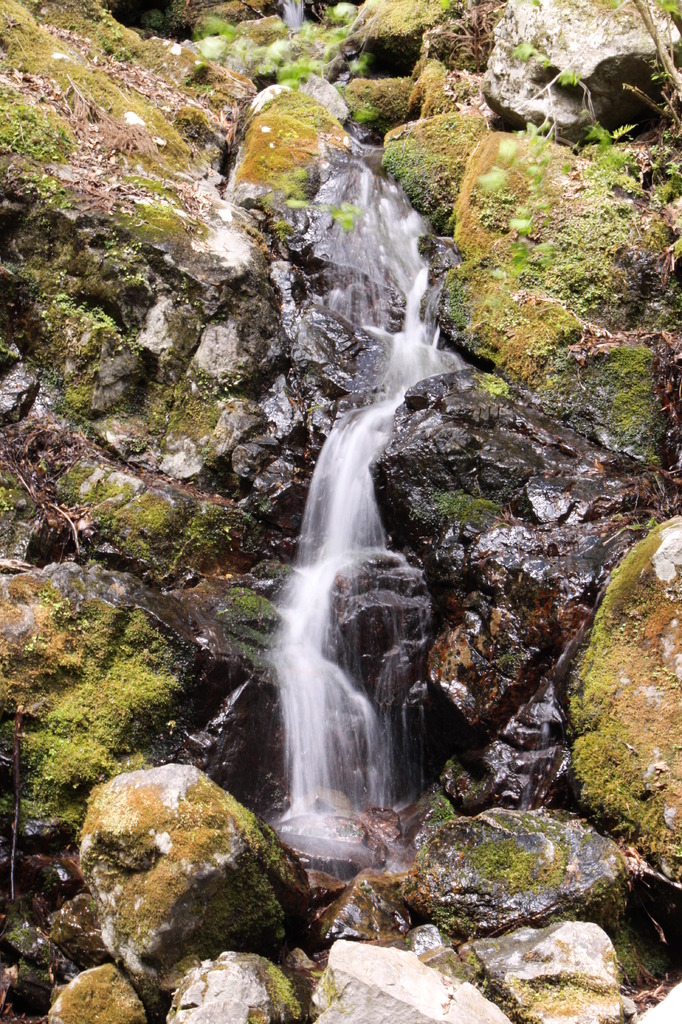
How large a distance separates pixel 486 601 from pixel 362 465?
1.94m

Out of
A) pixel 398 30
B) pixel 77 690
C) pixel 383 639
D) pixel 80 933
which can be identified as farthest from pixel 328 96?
pixel 80 933

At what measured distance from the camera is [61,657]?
13.9ft

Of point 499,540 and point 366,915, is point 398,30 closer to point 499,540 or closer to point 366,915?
point 499,540

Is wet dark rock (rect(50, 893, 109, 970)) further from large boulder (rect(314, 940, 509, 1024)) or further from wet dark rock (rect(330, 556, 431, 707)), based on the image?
wet dark rock (rect(330, 556, 431, 707))

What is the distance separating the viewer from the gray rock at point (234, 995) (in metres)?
2.65

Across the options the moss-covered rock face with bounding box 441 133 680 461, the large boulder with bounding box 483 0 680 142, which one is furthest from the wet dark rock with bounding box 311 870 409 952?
the large boulder with bounding box 483 0 680 142

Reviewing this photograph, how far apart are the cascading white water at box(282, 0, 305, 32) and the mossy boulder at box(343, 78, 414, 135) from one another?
310cm

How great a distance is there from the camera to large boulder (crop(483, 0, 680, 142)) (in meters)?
7.05

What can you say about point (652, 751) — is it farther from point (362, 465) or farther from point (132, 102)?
point (132, 102)

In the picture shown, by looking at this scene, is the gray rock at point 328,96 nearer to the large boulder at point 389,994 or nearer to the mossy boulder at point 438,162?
the mossy boulder at point 438,162

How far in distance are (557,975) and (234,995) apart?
4.40ft

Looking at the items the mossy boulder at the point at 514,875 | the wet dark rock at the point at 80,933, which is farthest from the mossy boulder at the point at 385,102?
the wet dark rock at the point at 80,933

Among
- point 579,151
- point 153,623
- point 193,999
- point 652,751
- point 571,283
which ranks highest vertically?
point 579,151

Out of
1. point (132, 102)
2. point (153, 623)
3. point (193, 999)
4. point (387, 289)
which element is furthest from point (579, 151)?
point (193, 999)
